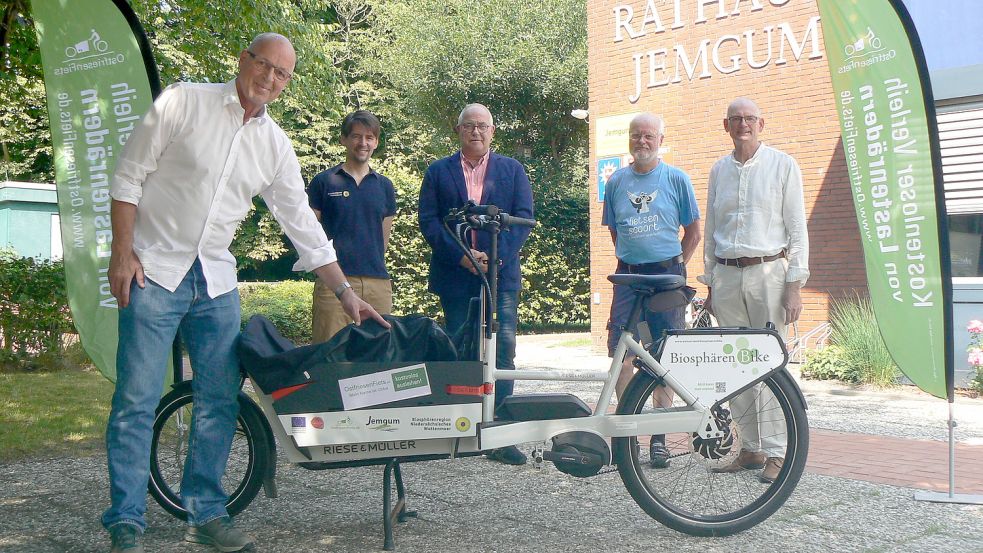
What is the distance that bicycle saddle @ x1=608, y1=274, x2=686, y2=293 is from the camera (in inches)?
159

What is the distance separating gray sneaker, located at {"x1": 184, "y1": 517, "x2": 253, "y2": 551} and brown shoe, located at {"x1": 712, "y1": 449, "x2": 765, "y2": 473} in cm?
216

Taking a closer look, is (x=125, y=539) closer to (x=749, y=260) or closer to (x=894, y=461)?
(x=749, y=260)

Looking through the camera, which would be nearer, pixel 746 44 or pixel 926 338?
pixel 926 338

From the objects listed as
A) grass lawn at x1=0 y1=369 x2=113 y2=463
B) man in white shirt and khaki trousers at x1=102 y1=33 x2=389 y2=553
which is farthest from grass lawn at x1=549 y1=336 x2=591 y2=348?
man in white shirt and khaki trousers at x1=102 y1=33 x2=389 y2=553

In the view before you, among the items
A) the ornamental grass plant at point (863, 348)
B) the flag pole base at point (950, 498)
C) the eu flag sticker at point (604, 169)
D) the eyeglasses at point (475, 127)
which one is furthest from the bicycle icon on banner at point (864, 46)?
the eu flag sticker at point (604, 169)

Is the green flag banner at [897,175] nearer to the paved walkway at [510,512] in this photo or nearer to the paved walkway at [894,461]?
the paved walkway at [894,461]

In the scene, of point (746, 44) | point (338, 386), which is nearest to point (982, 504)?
point (338, 386)

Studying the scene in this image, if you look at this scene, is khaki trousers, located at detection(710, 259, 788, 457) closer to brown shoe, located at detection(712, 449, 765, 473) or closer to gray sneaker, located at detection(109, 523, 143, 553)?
brown shoe, located at detection(712, 449, 765, 473)

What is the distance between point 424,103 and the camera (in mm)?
25531

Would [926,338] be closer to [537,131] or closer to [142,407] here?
[142,407]

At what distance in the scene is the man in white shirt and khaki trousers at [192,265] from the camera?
347 centimetres

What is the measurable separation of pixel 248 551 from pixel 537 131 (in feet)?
75.9

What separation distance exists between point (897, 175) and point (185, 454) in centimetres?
381

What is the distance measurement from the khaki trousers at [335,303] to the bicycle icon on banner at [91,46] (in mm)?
1776
